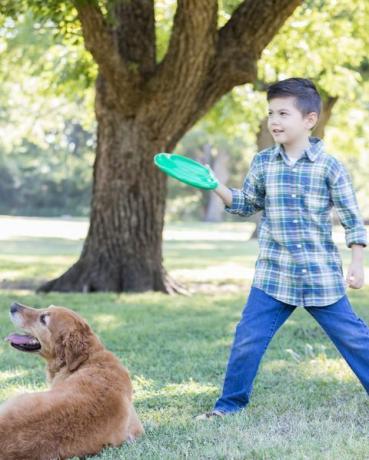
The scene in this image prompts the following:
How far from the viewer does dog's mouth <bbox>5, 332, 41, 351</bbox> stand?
429cm

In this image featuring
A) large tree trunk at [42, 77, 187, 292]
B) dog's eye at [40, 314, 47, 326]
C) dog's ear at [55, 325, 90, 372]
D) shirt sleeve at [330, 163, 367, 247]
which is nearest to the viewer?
dog's ear at [55, 325, 90, 372]

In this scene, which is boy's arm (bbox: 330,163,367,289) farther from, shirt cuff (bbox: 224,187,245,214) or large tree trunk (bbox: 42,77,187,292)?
large tree trunk (bbox: 42,77,187,292)

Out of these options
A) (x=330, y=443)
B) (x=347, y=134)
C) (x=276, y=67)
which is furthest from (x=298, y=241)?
(x=347, y=134)

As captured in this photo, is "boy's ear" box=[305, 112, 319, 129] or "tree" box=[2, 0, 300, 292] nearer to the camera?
"boy's ear" box=[305, 112, 319, 129]

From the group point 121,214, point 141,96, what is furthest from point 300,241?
point 121,214

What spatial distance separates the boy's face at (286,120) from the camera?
459 centimetres

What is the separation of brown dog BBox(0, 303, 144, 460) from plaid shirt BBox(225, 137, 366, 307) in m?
1.18

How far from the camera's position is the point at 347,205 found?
4.57m

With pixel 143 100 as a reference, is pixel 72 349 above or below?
below

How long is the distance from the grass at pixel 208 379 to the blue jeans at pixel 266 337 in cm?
19

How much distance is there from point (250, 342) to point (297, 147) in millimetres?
1237

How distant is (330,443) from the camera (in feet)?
13.0

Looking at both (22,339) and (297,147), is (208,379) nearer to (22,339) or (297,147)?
(22,339)

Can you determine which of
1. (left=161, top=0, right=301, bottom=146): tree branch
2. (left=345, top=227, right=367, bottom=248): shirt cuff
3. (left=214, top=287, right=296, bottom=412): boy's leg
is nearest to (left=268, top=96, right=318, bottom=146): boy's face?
(left=345, top=227, right=367, bottom=248): shirt cuff
